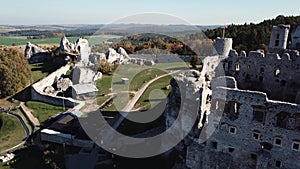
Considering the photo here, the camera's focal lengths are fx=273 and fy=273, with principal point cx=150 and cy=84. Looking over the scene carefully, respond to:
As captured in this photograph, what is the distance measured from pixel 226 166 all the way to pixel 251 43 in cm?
4844

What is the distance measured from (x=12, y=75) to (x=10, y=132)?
18371 millimetres

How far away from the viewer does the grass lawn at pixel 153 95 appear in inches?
A: 1745

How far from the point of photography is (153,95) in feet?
159

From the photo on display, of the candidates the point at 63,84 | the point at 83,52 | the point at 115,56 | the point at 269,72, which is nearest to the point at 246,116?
the point at 269,72

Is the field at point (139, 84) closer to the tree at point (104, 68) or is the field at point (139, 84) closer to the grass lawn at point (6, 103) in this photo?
the tree at point (104, 68)

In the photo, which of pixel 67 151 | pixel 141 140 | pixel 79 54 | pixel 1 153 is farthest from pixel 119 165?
pixel 79 54

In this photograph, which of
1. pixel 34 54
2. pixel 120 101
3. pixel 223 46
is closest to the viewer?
pixel 223 46

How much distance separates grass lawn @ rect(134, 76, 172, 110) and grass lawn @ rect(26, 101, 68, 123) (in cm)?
1324

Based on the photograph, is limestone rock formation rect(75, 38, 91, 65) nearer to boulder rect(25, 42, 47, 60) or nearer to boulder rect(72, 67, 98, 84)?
boulder rect(25, 42, 47, 60)

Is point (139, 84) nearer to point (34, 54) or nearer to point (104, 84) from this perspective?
point (104, 84)

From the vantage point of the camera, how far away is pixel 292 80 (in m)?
28.2

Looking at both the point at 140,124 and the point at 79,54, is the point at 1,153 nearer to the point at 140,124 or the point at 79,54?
the point at 140,124

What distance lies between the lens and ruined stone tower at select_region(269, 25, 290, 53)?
31.8 meters

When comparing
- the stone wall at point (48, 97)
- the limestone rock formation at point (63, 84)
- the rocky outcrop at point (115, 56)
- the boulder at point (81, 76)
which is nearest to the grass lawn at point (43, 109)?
the stone wall at point (48, 97)
